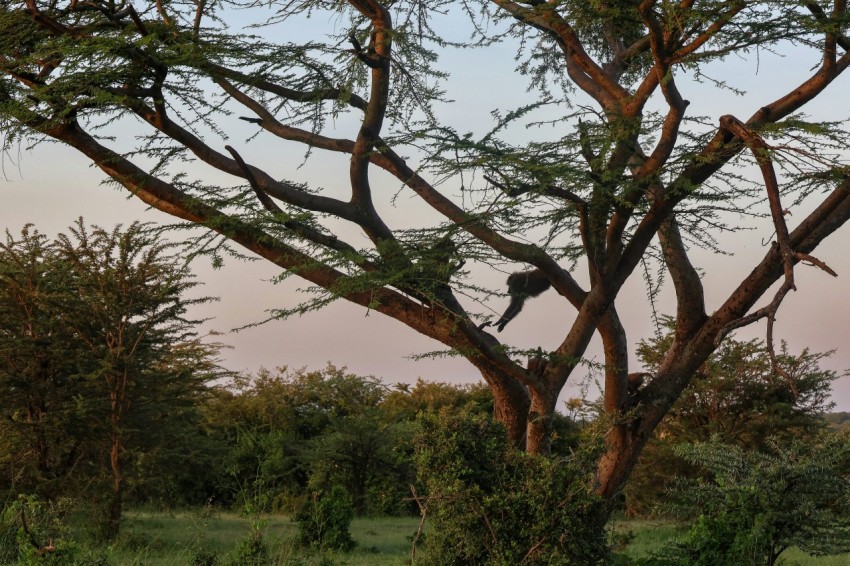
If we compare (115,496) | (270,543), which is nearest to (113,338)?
(115,496)

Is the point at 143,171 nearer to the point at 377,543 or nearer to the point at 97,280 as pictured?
the point at 97,280

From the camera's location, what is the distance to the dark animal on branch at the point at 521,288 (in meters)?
8.70

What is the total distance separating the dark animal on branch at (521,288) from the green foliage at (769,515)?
2.73m

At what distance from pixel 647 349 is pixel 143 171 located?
12.7m

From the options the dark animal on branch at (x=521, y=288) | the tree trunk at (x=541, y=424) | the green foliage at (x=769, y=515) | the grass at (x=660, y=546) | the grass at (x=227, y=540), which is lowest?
the grass at (x=227, y=540)

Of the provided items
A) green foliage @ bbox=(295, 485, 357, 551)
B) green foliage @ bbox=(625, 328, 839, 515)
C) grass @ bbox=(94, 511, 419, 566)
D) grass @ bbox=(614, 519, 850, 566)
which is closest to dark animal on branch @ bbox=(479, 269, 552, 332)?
grass @ bbox=(614, 519, 850, 566)

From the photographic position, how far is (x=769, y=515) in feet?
19.9

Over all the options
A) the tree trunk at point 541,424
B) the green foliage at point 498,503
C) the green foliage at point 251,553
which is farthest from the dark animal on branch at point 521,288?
the green foliage at point 251,553

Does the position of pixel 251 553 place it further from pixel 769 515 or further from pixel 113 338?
pixel 113 338

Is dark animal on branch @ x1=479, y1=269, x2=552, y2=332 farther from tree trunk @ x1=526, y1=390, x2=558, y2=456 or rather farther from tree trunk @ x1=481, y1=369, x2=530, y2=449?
tree trunk @ x1=526, y1=390, x2=558, y2=456

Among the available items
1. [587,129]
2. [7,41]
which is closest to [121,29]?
[7,41]

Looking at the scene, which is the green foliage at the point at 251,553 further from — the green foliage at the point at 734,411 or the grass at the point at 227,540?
the green foliage at the point at 734,411

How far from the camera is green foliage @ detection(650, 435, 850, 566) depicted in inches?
239

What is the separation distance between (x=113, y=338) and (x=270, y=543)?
17.9 feet
